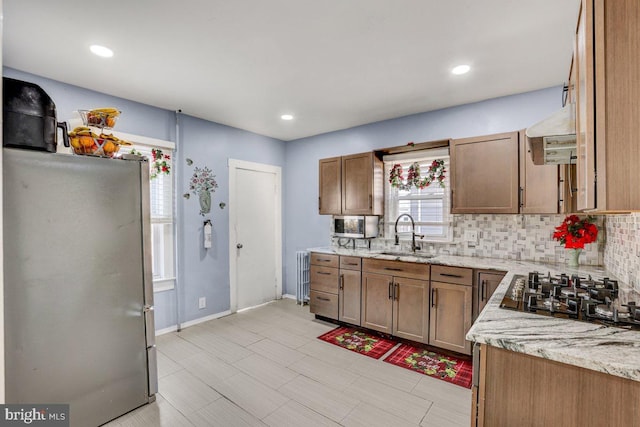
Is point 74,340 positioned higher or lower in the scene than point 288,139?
lower

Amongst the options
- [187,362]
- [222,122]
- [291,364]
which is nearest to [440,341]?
[291,364]

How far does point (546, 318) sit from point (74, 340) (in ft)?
8.37

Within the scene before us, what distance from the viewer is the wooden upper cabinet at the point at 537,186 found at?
262cm

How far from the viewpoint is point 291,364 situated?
9.12 feet

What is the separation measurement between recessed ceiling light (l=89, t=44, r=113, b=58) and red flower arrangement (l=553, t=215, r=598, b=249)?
3.97m

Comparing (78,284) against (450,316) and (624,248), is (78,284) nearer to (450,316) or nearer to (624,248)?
(450,316)

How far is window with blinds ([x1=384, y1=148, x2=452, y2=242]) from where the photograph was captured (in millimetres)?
3572

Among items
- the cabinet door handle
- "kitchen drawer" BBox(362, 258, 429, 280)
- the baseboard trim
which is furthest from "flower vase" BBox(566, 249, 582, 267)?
the baseboard trim

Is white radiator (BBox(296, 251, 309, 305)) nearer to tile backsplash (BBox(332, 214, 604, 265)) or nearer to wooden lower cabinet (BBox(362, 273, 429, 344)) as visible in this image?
wooden lower cabinet (BBox(362, 273, 429, 344))

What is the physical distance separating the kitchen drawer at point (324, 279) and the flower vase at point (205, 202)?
1572 millimetres

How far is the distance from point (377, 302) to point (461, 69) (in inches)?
95.3

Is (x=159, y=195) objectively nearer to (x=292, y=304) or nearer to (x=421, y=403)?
(x=292, y=304)

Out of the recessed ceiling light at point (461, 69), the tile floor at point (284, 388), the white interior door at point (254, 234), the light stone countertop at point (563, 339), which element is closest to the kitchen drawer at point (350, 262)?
the tile floor at point (284, 388)

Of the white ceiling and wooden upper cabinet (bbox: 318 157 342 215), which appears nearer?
the white ceiling
